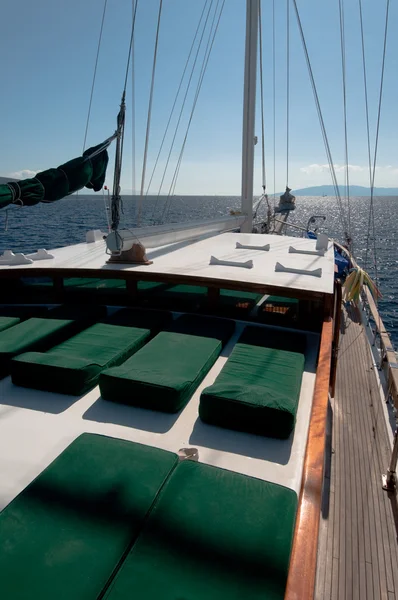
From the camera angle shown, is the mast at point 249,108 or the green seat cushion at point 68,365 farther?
the mast at point 249,108

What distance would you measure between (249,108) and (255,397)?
9.99 m

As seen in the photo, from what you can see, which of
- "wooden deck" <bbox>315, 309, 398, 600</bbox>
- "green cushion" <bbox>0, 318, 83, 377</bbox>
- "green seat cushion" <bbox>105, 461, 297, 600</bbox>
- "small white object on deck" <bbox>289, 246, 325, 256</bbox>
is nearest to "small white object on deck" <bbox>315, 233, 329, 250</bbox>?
"small white object on deck" <bbox>289, 246, 325, 256</bbox>

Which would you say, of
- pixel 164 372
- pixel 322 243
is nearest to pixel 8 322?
pixel 164 372

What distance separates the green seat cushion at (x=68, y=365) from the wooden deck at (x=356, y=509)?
9.95ft

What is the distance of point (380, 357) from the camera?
27.8 feet

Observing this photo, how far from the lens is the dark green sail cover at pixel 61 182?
4510 mm

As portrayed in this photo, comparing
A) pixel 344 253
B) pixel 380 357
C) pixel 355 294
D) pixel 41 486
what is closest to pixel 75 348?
pixel 41 486

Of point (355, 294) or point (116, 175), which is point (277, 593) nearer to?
point (355, 294)

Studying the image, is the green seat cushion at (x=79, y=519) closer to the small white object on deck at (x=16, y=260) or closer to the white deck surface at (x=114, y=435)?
→ the white deck surface at (x=114, y=435)

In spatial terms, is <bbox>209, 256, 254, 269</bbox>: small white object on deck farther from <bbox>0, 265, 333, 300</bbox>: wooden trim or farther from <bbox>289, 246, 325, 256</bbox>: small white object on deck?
<bbox>289, 246, 325, 256</bbox>: small white object on deck

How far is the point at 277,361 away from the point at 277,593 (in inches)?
106

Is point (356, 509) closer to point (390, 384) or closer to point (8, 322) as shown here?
point (390, 384)

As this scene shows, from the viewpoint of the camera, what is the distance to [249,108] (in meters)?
11.0

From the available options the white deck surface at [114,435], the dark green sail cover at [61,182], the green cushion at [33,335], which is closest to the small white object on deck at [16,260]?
the green cushion at [33,335]
